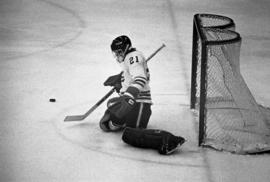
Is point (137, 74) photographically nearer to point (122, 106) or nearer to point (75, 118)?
point (122, 106)

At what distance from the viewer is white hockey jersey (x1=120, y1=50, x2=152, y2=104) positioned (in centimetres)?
599

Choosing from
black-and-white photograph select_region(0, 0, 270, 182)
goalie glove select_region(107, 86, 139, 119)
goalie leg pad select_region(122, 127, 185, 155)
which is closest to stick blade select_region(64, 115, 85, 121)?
black-and-white photograph select_region(0, 0, 270, 182)

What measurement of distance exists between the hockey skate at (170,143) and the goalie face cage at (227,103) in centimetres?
25

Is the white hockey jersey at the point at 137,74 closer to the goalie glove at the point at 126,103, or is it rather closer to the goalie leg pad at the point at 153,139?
the goalie glove at the point at 126,103

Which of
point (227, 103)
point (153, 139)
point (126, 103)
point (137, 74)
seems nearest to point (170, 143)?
point (153, 139)

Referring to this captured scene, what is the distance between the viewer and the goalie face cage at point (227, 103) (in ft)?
19.3

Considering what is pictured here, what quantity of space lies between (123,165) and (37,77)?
2.85 metres

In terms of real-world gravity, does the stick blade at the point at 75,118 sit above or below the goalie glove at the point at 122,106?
below

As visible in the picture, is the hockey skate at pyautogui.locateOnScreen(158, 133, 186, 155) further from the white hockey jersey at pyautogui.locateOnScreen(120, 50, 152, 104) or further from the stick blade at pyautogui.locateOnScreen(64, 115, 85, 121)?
the stick blade at pyautogui.locateOnScreen(64, 115, 85, 121)

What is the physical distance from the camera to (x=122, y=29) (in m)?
10.5

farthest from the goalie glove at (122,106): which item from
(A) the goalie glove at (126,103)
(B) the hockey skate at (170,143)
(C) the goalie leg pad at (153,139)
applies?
(B) the hockey skate at (170,143)

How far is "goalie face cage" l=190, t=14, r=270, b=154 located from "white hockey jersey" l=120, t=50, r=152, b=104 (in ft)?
1.59

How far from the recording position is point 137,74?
600 centimetres

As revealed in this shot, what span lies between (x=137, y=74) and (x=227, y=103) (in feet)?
3.88
